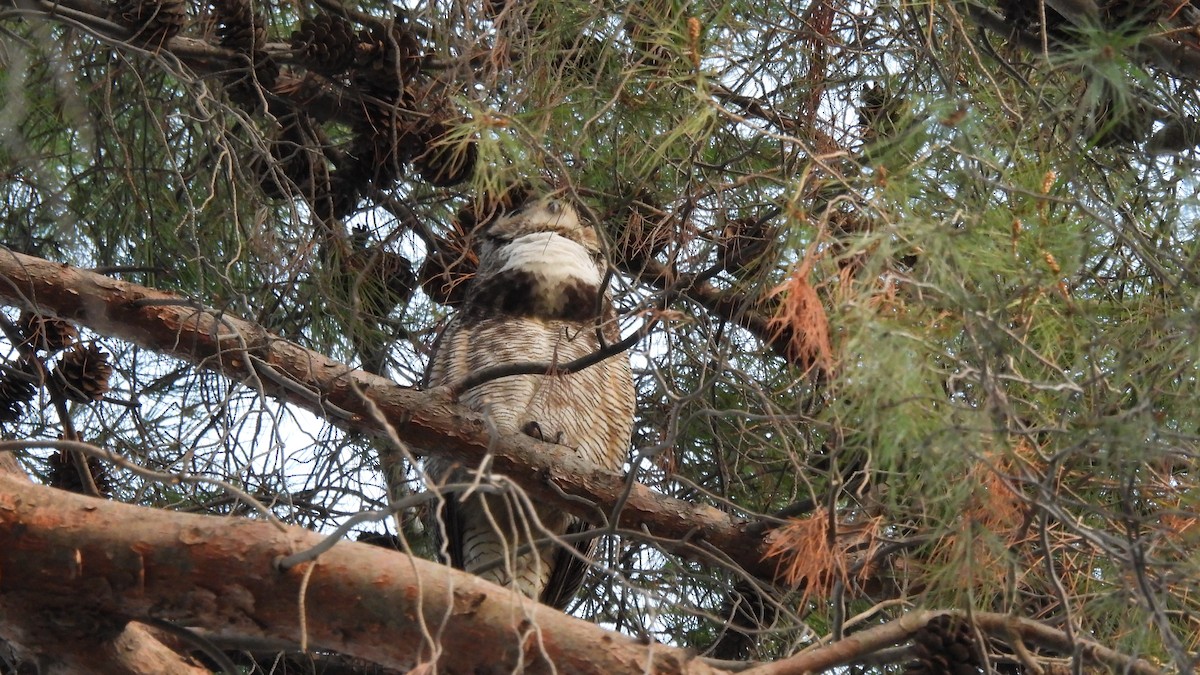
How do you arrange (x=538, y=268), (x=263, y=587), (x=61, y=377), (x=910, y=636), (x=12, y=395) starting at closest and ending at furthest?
1. (x=263, y=587)
2. (x=910, y=636)
3. (x=61, y=377)
4. (x=12, y=395)
5. (x=538, y=268)

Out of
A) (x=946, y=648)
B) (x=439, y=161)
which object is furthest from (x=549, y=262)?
(x=946, y=648)

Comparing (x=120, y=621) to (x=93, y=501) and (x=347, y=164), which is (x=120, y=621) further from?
(x=347, y=164)

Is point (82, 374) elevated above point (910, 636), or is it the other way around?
point (82, 374)

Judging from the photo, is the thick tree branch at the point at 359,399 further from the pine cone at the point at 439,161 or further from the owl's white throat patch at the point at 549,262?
the owl's white throat patch at the point at 549,262

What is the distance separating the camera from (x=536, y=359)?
3170mm

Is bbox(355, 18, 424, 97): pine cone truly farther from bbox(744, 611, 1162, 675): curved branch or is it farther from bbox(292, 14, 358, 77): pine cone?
bbox(744, 611, 1162, 675): curved branch

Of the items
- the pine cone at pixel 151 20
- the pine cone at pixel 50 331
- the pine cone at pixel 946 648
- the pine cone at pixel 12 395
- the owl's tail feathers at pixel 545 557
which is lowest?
the pine cone at pixel 946 648

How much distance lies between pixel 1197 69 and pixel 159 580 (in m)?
1.84

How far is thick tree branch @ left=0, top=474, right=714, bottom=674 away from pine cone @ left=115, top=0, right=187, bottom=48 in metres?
1.23

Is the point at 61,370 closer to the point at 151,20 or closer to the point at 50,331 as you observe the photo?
the point at 50,331

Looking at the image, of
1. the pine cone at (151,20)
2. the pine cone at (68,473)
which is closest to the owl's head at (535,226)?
the pine cone at (151,20)

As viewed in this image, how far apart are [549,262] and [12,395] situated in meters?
1.25

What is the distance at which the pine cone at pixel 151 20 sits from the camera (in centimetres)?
260

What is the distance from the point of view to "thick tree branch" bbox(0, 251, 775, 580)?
2576 mm
